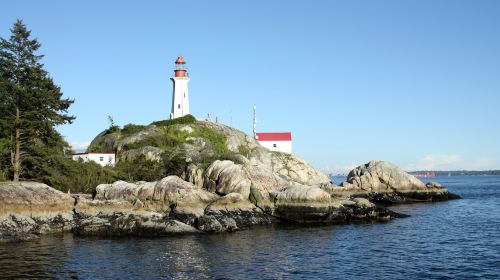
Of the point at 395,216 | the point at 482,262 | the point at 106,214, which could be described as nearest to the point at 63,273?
the point at 106,214

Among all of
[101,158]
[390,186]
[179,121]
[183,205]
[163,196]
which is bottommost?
[183,205]

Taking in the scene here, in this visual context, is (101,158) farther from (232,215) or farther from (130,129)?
(232,215)

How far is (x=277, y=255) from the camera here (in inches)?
1164

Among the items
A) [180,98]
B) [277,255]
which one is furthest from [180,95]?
[277,255]

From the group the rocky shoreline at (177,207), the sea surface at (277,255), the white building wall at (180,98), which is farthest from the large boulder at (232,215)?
the white building wall at (180,98)

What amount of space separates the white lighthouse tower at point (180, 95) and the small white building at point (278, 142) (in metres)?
13.8

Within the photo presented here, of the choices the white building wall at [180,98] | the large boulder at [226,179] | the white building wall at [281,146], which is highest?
the white building wall at [180,98]

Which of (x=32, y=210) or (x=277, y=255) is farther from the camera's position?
(x=32, y=210)

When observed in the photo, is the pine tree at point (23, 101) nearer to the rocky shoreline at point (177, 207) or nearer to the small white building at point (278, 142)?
the rocky shoreline at point (177, 207)

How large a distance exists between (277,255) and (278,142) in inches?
2133

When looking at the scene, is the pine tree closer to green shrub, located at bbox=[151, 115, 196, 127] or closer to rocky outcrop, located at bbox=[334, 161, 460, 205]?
green shrub, located at bbox=[151, 115, 196, 127]

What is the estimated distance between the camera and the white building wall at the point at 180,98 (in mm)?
79875

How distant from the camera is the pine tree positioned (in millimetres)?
43781

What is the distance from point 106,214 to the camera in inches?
1545
